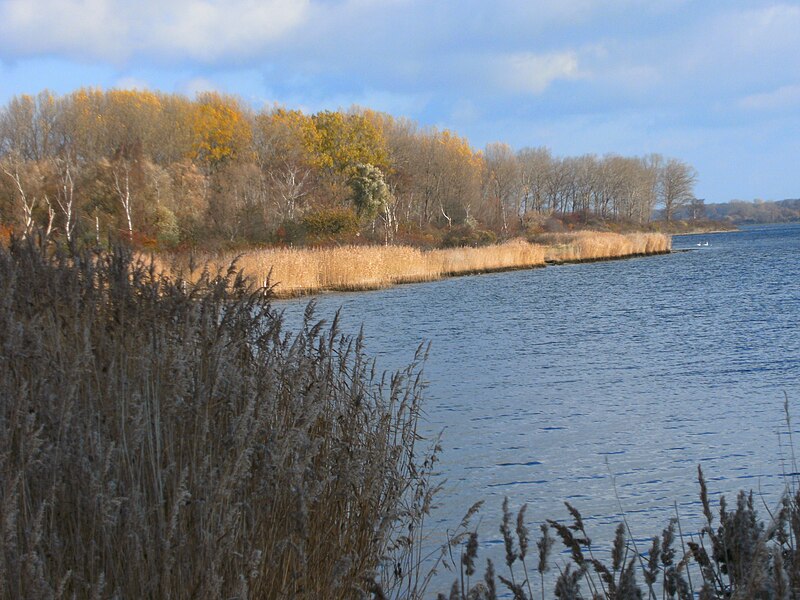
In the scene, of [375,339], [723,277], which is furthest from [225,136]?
[375,339]

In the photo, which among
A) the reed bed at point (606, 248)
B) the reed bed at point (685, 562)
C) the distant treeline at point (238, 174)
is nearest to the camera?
the reed bed at point (685, 562)

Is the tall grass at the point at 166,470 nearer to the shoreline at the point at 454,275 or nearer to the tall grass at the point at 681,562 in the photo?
the tall grass at the point at 681,562

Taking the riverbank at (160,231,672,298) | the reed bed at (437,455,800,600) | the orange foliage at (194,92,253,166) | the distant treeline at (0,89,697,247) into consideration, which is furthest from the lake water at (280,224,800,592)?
the orange foliage at (194,92,253,166)

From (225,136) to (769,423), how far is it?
4945cm

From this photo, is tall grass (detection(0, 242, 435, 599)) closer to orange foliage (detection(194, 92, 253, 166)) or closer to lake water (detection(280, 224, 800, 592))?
lake water (detection(280, 224, 800, 592))

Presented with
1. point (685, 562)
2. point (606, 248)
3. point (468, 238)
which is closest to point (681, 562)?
point (685, 562)

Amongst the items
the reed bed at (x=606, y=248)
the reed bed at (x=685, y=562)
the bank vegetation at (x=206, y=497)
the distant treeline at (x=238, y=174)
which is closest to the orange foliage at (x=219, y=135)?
the distant treeline at (x=238, y=174)

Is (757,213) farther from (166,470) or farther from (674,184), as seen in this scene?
(166,470)

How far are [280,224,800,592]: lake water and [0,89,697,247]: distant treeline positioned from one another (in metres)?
16.0

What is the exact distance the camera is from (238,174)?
156ft

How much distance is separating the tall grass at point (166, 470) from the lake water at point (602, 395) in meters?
1.92

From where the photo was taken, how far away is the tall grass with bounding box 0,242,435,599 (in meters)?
2.62

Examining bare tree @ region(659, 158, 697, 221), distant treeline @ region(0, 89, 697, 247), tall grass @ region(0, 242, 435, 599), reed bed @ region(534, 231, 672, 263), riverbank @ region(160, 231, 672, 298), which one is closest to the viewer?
tall grass @ region(0, 242, 435, 599)

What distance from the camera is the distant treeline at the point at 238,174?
38969 mm
